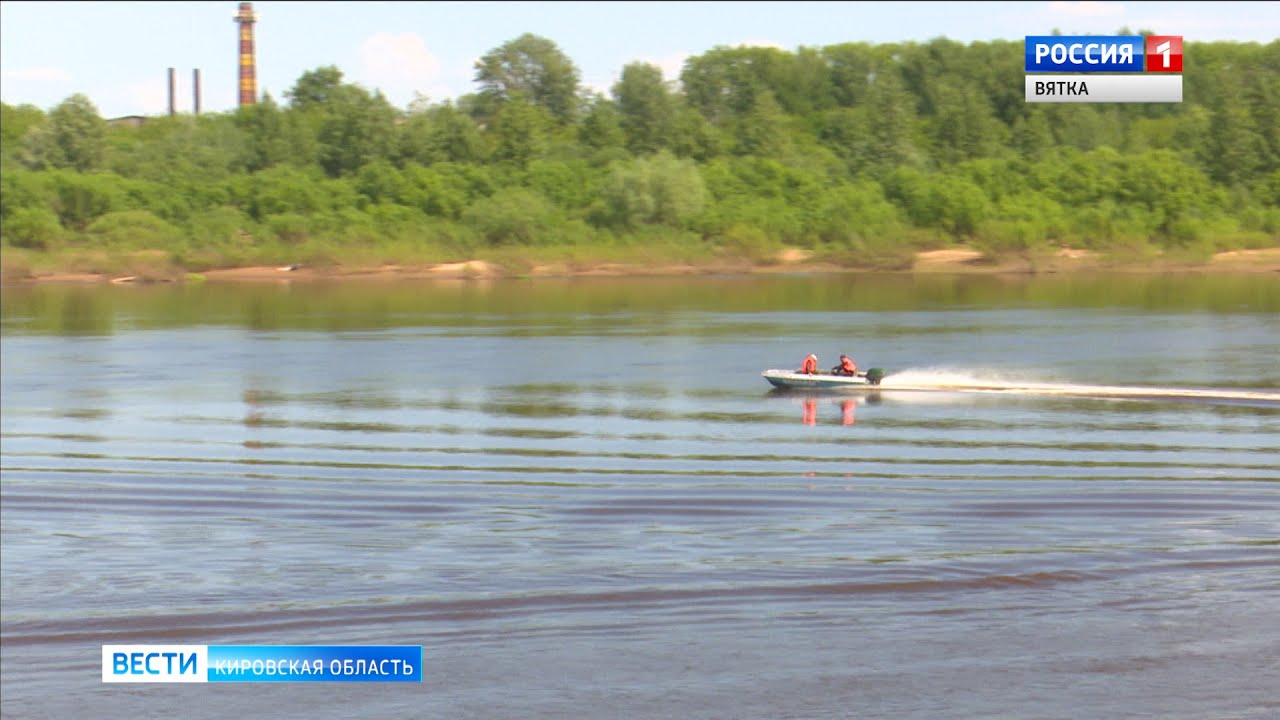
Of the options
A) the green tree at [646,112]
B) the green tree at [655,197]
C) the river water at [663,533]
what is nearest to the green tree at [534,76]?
the green tree at [646,112]

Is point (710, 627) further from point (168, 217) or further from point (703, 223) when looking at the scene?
point (168, 217)

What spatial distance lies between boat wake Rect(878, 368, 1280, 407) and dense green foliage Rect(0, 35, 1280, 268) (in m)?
81.5

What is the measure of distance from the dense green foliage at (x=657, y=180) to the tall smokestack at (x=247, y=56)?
8650 millimetres

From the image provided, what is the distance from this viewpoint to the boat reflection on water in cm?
4863

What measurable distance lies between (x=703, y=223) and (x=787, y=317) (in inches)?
2115

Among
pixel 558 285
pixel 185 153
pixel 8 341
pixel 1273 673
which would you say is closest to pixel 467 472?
pixel 1273 673

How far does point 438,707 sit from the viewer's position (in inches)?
805
